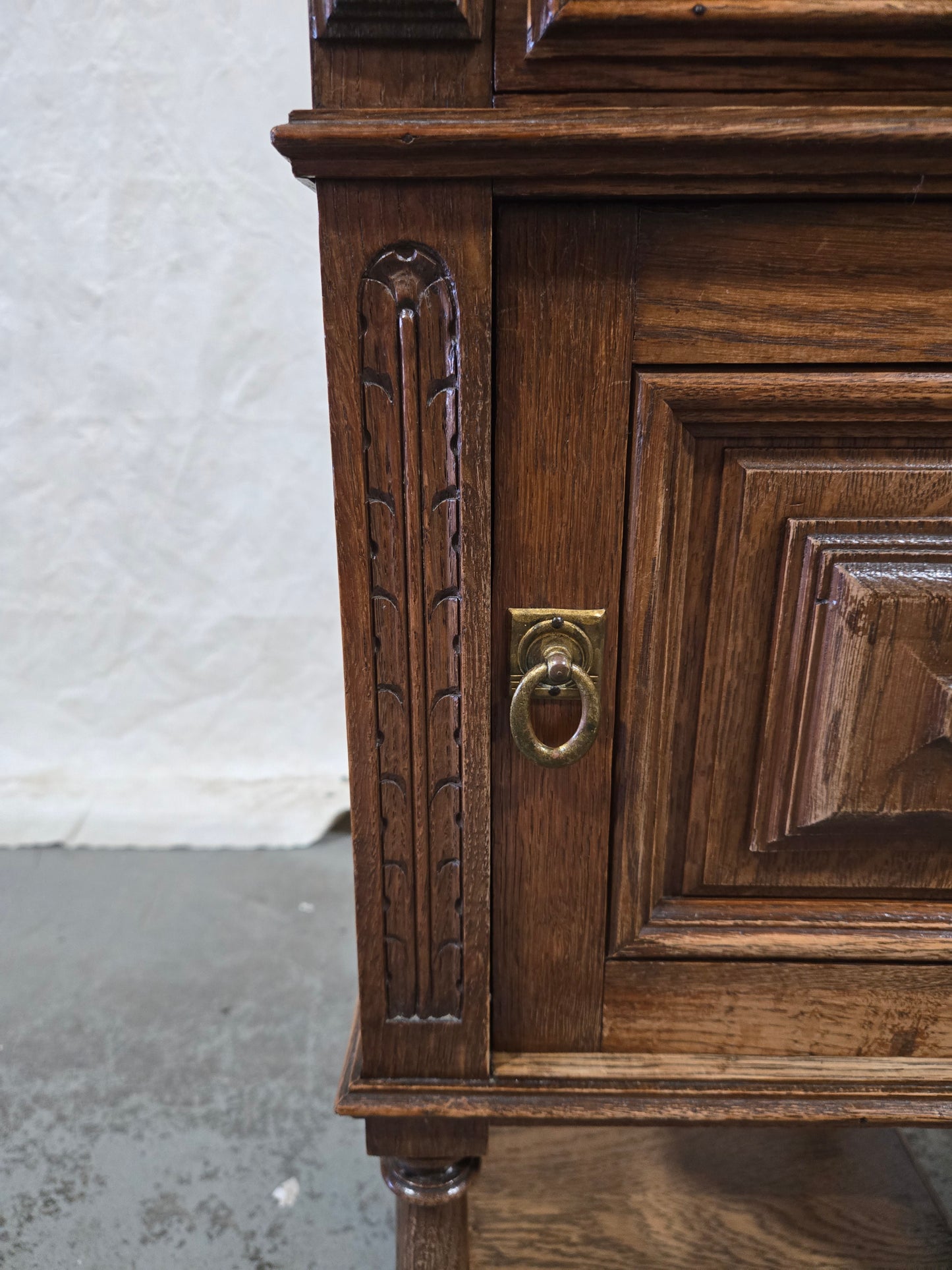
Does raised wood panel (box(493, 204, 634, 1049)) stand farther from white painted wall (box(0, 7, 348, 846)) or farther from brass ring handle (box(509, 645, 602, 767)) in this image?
white painted wall (box(0, 7, 348, 846))

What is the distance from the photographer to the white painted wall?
1037 millimetres

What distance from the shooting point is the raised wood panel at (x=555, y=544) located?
1.28 feet

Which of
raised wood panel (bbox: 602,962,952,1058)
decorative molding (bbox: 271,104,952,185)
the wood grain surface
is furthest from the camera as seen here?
the wood grain surface

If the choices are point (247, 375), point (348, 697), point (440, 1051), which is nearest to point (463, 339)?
point (348, 697)

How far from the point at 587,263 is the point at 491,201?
0.05 meters

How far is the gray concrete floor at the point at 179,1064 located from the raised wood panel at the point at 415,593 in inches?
14.8

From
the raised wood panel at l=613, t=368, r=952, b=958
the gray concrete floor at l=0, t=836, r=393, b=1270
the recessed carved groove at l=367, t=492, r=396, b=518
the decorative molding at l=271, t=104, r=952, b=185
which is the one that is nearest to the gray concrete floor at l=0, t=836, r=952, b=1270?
the gray concrete floor at l=0, t=836, r=393, b=1270

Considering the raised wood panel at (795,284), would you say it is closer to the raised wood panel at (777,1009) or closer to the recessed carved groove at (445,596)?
the recessed carved groove at (445,596)

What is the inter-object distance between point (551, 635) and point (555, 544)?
0.04 metres

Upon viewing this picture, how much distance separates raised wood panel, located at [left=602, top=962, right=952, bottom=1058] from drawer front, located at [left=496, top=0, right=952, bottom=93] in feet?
1.40

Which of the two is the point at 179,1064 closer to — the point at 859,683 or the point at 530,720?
the point at 530,720

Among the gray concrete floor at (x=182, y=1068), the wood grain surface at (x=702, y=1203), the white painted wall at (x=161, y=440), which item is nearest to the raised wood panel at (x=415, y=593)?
the wood grain surface at (x=702, y=1203)

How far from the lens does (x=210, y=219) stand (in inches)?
42.6

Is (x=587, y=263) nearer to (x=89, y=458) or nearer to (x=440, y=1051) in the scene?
(x=440, y=1051)
